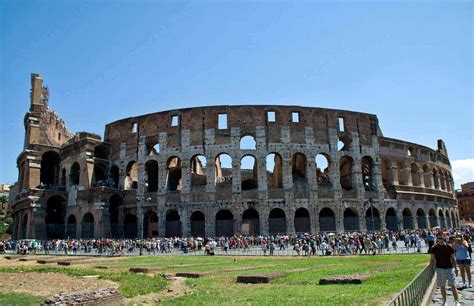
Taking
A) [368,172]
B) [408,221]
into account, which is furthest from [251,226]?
[408,221]

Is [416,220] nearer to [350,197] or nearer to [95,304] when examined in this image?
[350,197]

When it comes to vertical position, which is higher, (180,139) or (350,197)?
(180,139)

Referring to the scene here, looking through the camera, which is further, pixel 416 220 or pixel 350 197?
pixel 416 220

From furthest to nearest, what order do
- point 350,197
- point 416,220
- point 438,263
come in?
point 416,220
point 350,197
point 438,263

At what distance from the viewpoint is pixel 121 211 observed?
38188 millimetres

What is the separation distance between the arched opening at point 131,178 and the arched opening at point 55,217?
680 cm

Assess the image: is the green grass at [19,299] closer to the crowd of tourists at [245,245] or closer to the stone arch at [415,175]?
the crowd of tourists at [245,245]

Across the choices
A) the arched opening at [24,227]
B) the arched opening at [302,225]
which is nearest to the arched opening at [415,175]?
the arched opening at [302,225]

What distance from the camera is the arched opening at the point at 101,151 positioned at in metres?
40.5

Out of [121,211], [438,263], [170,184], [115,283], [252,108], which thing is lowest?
[115,283]

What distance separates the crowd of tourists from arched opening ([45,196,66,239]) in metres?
4.16

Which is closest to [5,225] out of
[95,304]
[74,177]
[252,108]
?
[74,177]

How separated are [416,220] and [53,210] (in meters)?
38.8

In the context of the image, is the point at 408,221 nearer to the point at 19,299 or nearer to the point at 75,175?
the point at 75,175
